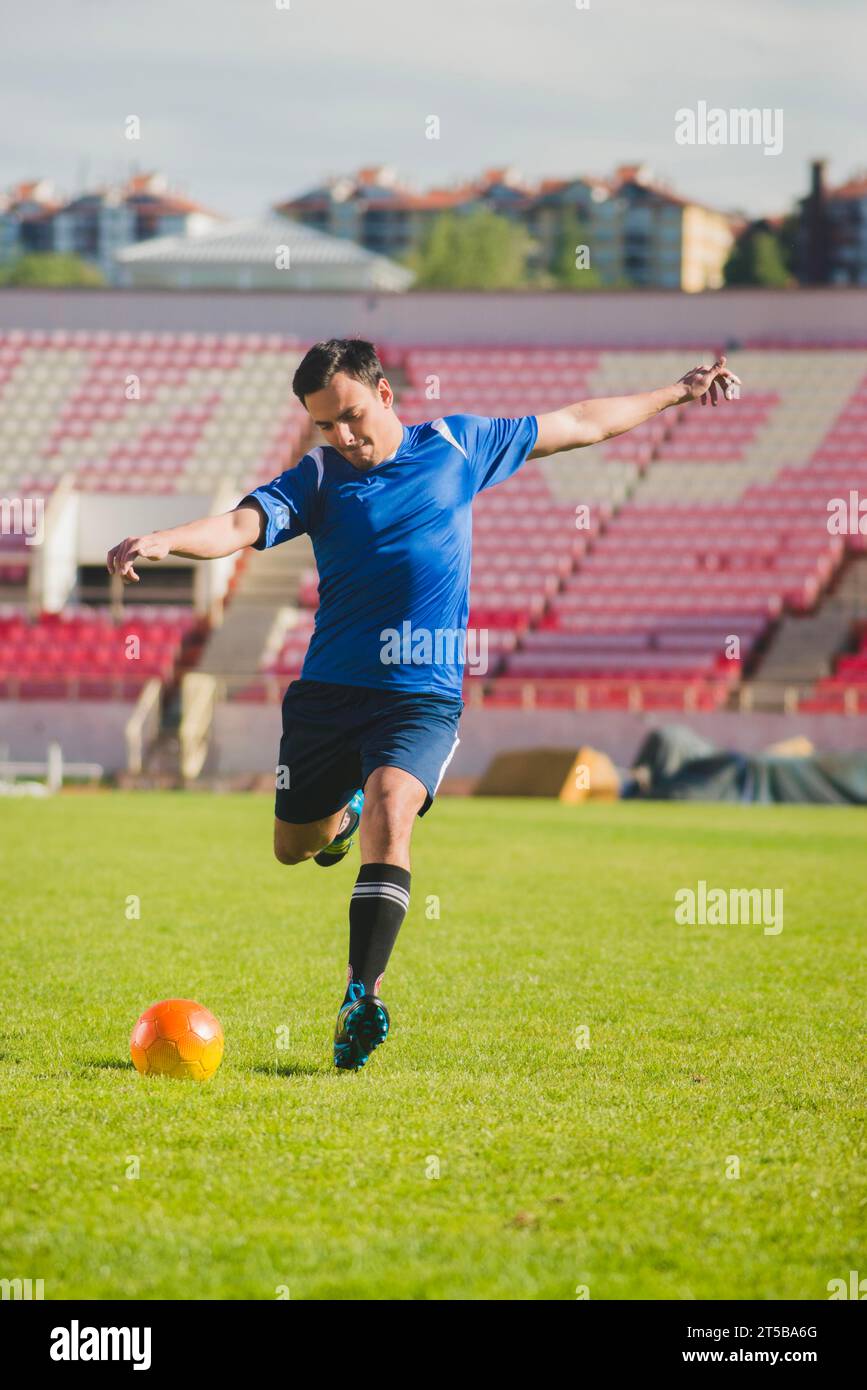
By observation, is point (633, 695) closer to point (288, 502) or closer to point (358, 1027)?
point (288, 502)

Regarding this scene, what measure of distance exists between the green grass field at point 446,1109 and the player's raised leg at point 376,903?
16cm

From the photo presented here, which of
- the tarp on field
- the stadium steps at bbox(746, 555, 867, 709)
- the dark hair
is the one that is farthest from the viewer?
the stadium steps at bbox(746, 555, 867, 709)

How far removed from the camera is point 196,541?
5758 millimetres

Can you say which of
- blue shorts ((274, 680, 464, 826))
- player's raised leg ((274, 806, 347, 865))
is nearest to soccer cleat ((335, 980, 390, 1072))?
blue shorts ((274, 680, 464, 826))

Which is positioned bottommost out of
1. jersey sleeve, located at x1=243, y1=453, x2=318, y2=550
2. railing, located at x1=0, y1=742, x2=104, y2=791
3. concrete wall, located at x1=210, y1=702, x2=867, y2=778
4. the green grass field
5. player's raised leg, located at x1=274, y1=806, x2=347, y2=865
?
the green grass field

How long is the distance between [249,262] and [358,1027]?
225 ft

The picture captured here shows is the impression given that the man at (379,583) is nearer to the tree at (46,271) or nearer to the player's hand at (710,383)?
the player's hand at (710,383)

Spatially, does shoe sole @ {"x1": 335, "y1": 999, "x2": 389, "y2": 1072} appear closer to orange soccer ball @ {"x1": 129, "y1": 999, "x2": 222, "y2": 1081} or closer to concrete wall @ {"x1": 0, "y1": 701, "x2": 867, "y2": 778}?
orange soccer ball @ {"x1": 129, "y1": 999, "x2": 222, "y2": 1081}

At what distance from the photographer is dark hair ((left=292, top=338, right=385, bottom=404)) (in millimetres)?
6102

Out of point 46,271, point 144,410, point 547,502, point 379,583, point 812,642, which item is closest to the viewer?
point 379,583

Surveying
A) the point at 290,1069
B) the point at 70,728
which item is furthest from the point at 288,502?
the point at 70,728

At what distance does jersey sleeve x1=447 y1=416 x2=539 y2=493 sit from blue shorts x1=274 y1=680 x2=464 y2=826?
34.8 inches
